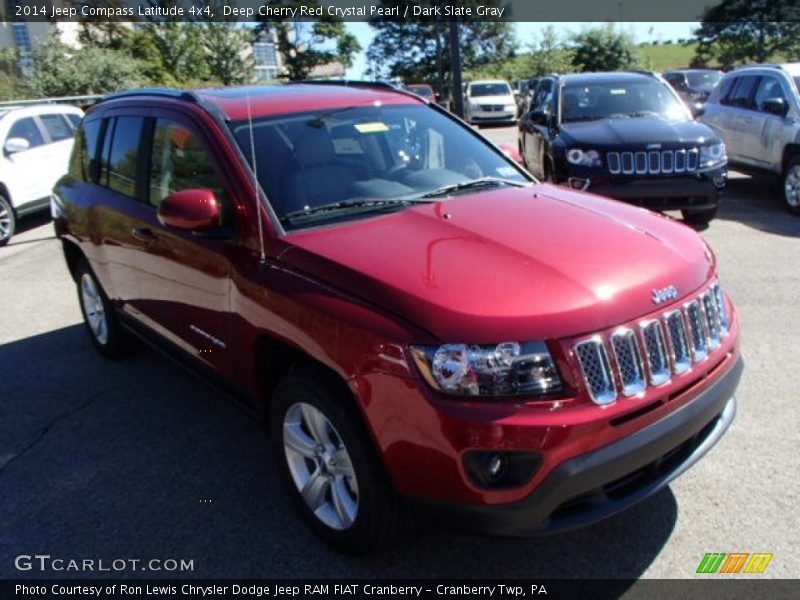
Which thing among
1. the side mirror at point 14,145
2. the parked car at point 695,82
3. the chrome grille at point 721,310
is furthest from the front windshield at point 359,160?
the parked car at point 695,82

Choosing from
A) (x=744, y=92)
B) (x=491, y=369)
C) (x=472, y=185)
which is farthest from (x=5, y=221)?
(x=744, y=92)

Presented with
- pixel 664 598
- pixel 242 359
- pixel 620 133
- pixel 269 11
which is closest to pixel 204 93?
pixel 242 359

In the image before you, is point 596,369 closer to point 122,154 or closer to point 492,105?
point 122,154

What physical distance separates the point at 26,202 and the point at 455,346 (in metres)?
10.4

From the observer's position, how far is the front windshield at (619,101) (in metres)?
8.52

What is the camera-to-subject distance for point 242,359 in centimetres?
326

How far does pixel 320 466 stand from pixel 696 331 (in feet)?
5.29

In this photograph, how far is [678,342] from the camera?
262 centimetres

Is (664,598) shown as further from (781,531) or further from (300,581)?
(300,581)

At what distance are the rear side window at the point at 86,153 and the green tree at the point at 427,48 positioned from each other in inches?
1789

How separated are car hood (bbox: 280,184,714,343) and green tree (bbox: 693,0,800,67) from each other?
45.2 metres

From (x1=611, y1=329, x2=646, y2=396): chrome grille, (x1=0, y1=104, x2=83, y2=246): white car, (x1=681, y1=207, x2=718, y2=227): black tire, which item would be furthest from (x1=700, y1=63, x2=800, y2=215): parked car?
(x1=0, y1=104, x2=83, y2=246): white car

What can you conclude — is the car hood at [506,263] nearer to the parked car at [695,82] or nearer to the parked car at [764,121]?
the parked car at [764,121]

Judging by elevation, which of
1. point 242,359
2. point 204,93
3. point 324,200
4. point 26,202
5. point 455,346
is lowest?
point 26,202
